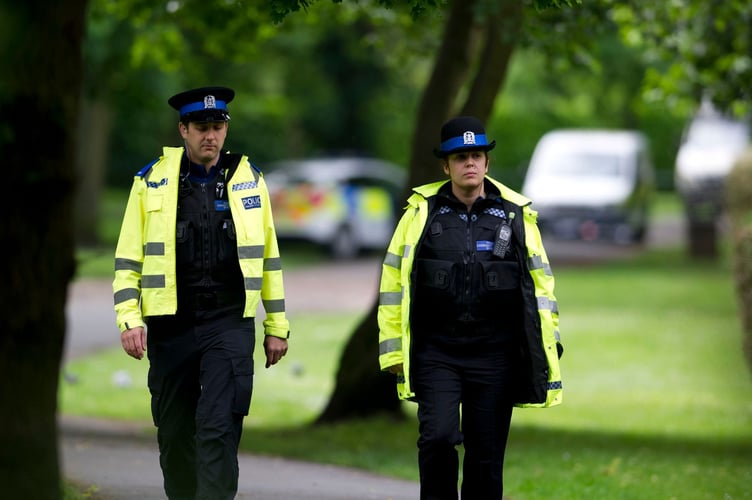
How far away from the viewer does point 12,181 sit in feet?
16.2

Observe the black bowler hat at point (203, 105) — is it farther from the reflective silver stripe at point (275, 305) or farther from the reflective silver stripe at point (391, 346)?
the reflective silver stripe at point (391, 346)

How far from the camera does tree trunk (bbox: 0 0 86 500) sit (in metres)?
4.91

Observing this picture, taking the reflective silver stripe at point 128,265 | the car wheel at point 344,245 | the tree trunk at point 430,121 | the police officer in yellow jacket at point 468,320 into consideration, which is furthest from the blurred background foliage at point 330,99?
the police officer in yellow jacket at point 468,320

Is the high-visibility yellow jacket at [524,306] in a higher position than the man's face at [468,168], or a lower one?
lower

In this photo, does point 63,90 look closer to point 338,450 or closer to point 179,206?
point 179,206

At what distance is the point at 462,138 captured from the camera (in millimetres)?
6246

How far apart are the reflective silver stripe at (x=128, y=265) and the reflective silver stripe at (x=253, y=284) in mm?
498

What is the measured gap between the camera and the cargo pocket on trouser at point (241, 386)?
6184 millimetres

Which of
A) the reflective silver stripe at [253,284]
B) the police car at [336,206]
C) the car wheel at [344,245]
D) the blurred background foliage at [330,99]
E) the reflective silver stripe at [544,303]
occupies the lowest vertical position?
the reflective silver stripe at [544,303]

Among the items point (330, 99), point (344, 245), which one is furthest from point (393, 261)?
point (330, 99)

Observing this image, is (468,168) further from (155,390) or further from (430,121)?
(430,121)

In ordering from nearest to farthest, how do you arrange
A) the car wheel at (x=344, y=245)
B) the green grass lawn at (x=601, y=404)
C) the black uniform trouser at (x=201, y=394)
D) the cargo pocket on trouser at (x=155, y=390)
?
the black uniform trouser at (x=201, y=394) < the cargo pocket on trouser at (x=155, y=390) < the green grass lawn at (x=601, y=404) < the car wheel at (x=344, y=245)

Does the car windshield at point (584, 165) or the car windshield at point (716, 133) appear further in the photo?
the car windshield at point (584, 165)

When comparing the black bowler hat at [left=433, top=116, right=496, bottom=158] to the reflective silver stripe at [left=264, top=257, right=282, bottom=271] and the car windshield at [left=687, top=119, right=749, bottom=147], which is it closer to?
the reflective silver stripe at [left=264, top=257, right=282, bottom=271]
